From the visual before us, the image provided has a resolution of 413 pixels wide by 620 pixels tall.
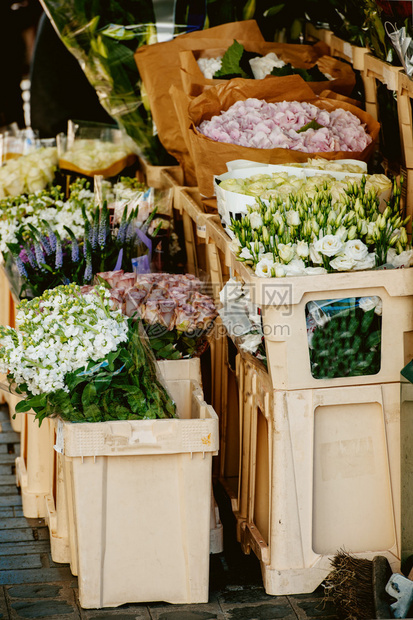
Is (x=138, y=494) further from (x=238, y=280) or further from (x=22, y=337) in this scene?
(x=238, y=280)

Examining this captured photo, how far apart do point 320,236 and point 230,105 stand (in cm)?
105

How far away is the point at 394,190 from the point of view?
9.07 feet

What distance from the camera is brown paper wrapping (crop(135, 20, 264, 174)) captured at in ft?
12.6

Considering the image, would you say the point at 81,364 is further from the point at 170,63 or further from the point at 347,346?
the point at 170,63

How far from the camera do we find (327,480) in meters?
2.66

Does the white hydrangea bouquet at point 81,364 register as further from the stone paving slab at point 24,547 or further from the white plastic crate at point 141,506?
the stone paving slab at point 24,547

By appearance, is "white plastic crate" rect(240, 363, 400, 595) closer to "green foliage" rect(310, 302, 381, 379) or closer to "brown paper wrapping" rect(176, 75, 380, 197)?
"green foliage" rect(310, 302, 381, 379)

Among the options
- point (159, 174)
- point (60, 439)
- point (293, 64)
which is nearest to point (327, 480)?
point (60, 439)

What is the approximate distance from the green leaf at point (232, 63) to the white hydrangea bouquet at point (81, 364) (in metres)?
1.37

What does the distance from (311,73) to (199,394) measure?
1.56 m

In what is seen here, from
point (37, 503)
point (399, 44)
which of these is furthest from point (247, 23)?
point (37, 503)

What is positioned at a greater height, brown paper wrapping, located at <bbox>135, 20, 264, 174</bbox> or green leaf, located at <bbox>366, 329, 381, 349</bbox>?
brown paper wrapping, located at <bbox>135, 20, 264, 174</bbox>

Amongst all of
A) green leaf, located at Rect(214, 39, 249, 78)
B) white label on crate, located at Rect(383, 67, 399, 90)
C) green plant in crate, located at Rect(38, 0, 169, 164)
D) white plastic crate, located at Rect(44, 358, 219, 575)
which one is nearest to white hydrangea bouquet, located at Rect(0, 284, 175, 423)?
white plastic crate, located at Rect(44, 358, 219, 575)

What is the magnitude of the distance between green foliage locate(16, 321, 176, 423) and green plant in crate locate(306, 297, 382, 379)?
462 millimetres
